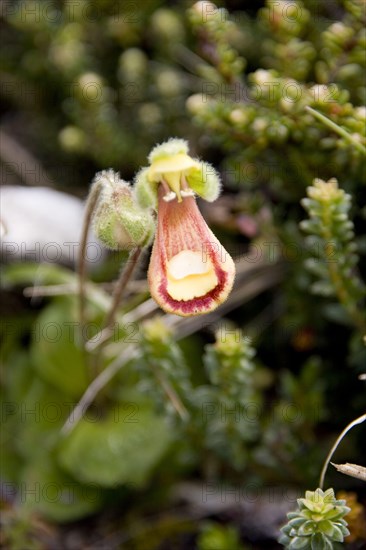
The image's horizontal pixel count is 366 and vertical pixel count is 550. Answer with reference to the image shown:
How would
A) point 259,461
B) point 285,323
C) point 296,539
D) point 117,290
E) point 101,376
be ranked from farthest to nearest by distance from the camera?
point 285,323, point 101,376, point 259,461, point 117,290, point 296,539

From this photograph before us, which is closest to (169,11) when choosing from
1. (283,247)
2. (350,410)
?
(283,247)

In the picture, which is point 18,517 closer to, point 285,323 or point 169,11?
point 285,323

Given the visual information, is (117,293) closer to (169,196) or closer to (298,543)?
(169,196)

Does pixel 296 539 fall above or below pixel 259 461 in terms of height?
below

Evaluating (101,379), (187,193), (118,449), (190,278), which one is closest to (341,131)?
(187,193)

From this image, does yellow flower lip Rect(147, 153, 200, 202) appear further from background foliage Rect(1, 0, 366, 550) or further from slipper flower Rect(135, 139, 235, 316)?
background foliage Rect(1, 0, 366, 550)
